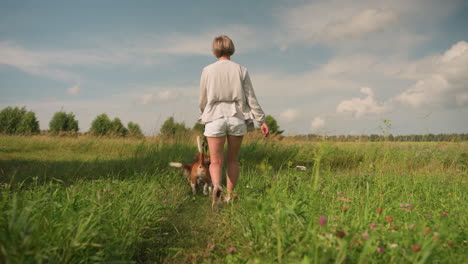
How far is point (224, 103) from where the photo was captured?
3.80 meters

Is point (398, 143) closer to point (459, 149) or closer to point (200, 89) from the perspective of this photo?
point (459, 149)

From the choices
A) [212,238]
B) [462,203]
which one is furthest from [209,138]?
[462,203]

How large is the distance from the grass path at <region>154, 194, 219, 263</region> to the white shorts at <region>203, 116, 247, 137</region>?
1.02 m

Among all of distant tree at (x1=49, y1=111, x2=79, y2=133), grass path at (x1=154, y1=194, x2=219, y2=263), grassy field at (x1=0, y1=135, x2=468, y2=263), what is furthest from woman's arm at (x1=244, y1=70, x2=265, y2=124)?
distant tree at (x1=49, y1=111, x2=79, y2=133)

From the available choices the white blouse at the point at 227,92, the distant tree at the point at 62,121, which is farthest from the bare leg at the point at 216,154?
the distant tree at the point at 62,121

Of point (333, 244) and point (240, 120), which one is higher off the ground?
point (240, 120)

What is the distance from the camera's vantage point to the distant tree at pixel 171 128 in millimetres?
8980

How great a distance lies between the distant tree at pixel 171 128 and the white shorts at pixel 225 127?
5.37m

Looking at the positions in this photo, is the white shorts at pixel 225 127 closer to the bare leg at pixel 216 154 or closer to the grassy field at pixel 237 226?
the bare leg at pixel 216 154

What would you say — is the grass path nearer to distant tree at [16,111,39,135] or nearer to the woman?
the woman

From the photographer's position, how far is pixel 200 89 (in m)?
3.97

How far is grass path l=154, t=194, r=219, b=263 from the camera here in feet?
8.62

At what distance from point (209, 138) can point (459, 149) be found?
9.48m

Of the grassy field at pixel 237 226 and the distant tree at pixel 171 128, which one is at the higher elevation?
the distant tree at pixel 171 128
